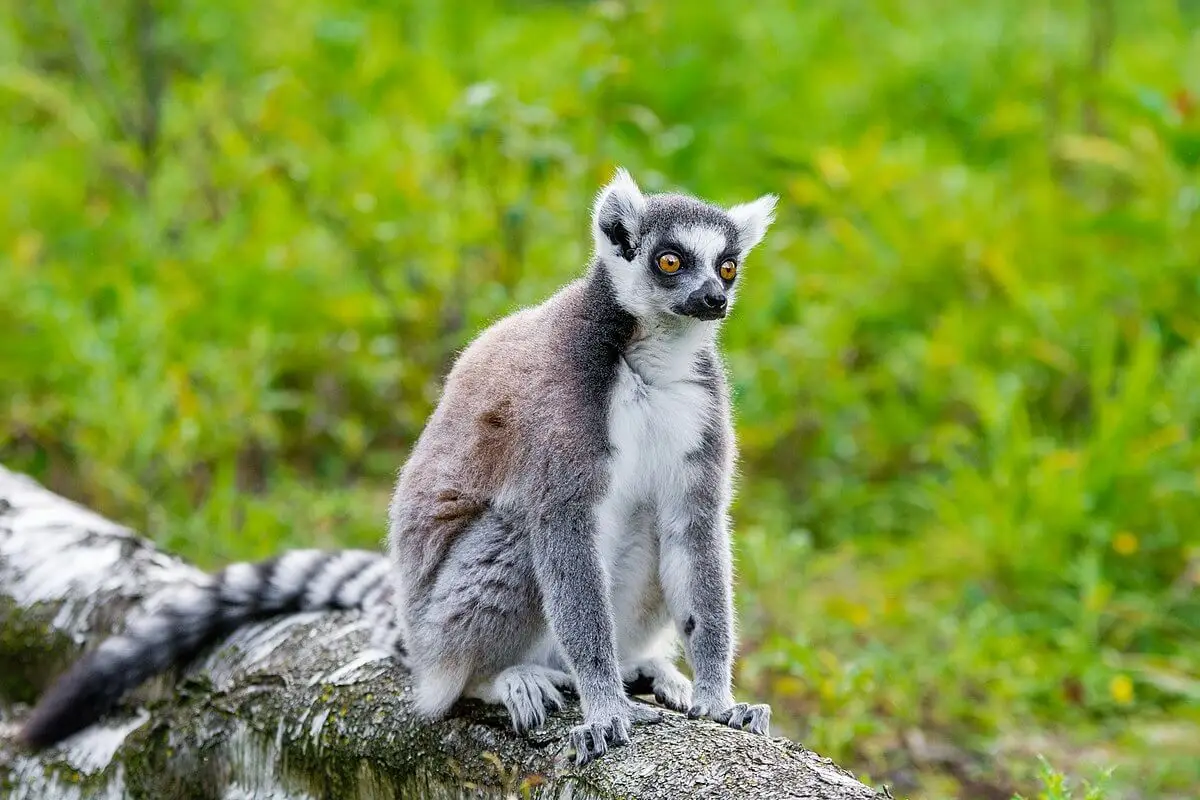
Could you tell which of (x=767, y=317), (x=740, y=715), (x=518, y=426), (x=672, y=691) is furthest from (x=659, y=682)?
(x=767, y=317)

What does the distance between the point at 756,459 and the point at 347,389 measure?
2.33 m

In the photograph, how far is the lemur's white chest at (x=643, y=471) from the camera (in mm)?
3143

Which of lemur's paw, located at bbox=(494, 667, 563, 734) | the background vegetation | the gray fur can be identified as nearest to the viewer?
lemur's paw, located at bbox=(494, 667, 563, 734)

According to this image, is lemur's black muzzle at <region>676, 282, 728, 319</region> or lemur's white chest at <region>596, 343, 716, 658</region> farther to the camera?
lemur's black muzzle at <region>676, 282, 728, 319</region>

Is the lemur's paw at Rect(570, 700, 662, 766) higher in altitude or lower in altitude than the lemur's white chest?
lower

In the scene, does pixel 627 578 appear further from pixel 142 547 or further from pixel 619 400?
pixel 142 547

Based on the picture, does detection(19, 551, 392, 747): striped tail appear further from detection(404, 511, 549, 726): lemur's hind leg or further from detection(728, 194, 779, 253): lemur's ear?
detection(728, 194, 779, 253): lemur's ear

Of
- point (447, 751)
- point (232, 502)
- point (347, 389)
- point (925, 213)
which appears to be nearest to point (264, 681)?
point (447, 751)

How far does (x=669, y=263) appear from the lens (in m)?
3.34

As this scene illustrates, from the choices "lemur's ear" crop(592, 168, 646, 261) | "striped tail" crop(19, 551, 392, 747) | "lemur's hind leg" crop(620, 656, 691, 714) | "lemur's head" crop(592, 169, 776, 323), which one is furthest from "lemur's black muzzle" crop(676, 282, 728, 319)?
"striped tail" crop(19, 551, 392, 747)

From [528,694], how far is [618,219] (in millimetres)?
1330

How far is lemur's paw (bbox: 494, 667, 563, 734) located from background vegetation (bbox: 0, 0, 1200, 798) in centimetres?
140

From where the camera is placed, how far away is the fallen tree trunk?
2527 mm

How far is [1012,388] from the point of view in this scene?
5973 mm
